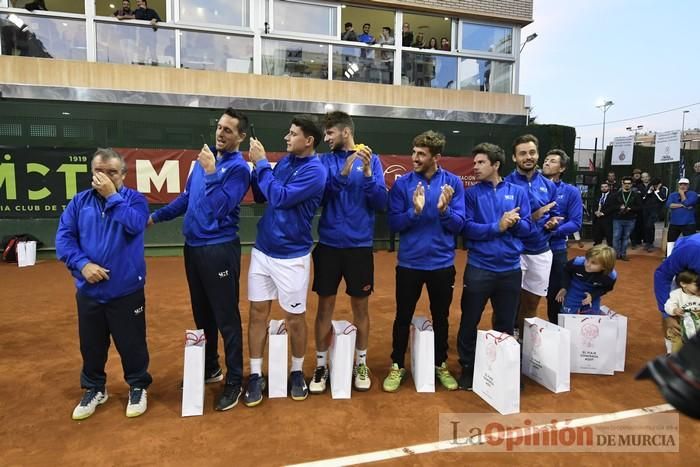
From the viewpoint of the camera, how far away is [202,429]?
2713 mm

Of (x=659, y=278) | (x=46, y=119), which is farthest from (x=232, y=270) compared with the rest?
(x=46, y=119)

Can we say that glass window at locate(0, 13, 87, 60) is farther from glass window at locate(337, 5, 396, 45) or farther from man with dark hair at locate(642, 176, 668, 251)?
man with dark hair at locate(642, 176, 668, 251)

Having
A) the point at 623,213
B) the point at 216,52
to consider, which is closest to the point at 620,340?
the point at 623,213

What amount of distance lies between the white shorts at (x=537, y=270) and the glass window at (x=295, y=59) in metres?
7.48

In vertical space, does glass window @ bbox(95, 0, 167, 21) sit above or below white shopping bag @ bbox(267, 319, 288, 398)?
above

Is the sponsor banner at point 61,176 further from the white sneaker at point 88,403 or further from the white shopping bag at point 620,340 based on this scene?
the white shopping bag at point 620,340

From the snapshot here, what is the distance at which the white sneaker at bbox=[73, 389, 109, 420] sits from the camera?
9.27 ft

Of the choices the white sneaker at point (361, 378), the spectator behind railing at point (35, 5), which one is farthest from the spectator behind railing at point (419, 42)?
the white sneaker at point (361, 378)

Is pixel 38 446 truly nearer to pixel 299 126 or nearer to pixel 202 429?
pixel 202 429

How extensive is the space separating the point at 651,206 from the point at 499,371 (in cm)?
939

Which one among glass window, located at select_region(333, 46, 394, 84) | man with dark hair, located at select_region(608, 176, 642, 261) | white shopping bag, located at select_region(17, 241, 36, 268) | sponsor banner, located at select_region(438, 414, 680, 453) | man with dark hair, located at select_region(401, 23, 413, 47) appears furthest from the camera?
man with dark hair, located at select_region(401, 23, 413, 47)

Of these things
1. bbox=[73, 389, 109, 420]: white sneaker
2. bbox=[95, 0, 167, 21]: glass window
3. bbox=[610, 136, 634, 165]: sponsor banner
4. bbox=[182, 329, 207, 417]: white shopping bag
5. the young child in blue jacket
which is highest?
bbox=[95, 0, 167, 21]: glass window

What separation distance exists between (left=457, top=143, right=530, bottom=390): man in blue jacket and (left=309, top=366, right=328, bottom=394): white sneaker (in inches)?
38.2

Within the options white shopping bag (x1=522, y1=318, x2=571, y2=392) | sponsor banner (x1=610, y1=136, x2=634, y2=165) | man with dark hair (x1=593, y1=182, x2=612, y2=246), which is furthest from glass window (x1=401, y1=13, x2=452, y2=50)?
white shopping bag (x1=522, y1=318, x2=571, y2=392)
